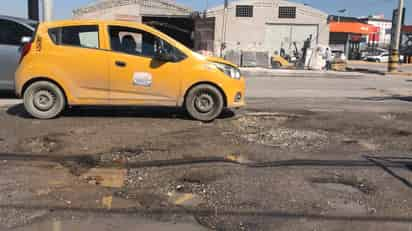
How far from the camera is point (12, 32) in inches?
412

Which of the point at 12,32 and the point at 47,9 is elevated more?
the point at 47,9

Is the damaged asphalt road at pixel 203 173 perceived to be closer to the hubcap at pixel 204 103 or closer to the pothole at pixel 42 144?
the pothole at pixel 42 144

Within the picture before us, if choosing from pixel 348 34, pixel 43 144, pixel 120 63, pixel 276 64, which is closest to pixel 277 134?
pixel 120 63

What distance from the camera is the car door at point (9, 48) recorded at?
1028cm

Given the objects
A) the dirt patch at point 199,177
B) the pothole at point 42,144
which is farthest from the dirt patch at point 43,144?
the dirt patch at point 199,177

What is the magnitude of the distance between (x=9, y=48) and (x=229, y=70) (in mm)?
5088

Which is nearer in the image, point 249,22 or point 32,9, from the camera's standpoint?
point 32,9

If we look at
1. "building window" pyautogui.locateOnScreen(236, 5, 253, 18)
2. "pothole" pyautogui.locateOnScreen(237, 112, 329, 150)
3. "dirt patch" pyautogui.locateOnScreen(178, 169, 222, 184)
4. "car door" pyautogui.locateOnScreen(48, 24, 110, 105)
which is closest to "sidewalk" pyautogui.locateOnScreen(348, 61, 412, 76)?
"building window" pyautogui.locateOnScreen(236, 5, 253, 18)

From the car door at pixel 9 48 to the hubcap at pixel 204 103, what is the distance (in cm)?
444

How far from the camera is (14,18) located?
10.7 metres

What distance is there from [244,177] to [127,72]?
12.5 ft

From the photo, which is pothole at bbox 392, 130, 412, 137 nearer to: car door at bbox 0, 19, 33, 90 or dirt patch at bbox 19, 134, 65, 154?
dirt patch at bbox 19, 134, 65, 154

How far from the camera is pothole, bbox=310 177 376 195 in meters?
4.92

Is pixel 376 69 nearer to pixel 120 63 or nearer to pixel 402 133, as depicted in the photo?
pixel 402 133
